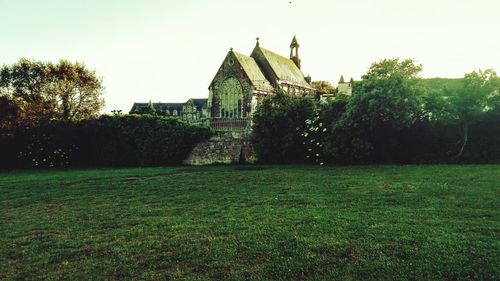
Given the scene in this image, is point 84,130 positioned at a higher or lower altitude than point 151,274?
higher

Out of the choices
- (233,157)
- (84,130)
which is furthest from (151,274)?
(84,130)

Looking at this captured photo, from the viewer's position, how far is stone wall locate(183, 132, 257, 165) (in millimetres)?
30312

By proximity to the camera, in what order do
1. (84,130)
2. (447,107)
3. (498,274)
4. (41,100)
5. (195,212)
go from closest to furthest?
(498,274) < (195,212) < (447,107) < (84,130) < (41,100)

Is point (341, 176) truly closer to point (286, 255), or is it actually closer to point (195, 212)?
point (195, 212)

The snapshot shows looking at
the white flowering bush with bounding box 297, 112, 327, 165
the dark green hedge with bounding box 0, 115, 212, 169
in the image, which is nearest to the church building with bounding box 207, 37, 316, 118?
the dark green hedge with bounding box 0, 115, 212, 169

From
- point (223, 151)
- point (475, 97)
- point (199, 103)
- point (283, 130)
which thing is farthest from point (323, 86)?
point (475, 97)

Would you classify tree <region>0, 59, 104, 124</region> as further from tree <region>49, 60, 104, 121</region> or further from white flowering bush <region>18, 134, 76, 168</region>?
white flowering bush <region>18, 134, 76, 168</region>

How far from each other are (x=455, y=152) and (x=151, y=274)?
21.9 meters

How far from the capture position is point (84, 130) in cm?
3503

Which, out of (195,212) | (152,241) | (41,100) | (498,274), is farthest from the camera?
(41,100)

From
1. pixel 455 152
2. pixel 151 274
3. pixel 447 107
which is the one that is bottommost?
pixel 151 274

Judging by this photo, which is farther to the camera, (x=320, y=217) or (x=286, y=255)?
(x=320, y=217)

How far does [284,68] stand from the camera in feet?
222

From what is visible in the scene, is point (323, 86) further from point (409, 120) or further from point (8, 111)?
point (409, 120)
